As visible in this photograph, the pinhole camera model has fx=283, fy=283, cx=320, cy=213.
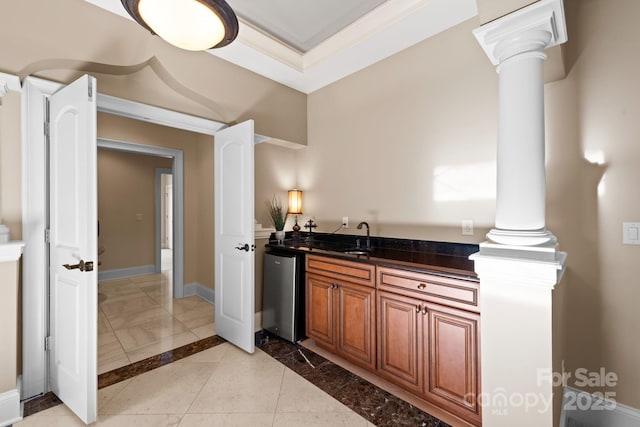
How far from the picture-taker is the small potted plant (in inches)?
128

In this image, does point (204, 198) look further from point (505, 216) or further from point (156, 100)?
point (505, 216)

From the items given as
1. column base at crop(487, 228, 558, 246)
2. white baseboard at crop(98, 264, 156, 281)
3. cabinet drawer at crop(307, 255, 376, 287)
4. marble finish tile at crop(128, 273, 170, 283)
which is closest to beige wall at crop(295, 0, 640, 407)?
column base at crop(487, 228, 558, 246)

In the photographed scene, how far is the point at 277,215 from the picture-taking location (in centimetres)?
331

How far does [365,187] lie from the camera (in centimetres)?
296

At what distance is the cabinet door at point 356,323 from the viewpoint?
2121 millimetres

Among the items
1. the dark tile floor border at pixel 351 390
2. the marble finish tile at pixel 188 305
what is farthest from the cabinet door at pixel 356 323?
the marble finish tile at pixel 188 305

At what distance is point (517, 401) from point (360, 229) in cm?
188

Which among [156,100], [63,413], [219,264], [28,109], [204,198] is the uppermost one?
[156,100]

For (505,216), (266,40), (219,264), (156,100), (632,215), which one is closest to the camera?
(505,216)

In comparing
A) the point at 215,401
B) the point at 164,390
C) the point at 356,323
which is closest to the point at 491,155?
the point at 356,323

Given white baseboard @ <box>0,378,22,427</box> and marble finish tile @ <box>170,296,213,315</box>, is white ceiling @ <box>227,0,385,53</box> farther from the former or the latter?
marble finish tile @ <box>170,296,213,315</box>

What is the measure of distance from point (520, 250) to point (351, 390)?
1490mm

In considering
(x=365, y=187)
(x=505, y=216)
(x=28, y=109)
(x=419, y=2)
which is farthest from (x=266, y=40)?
(x=505, y=216)

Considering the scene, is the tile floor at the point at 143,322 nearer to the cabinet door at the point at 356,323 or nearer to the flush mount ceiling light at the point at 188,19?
the cabinet door at the point at 356,323
